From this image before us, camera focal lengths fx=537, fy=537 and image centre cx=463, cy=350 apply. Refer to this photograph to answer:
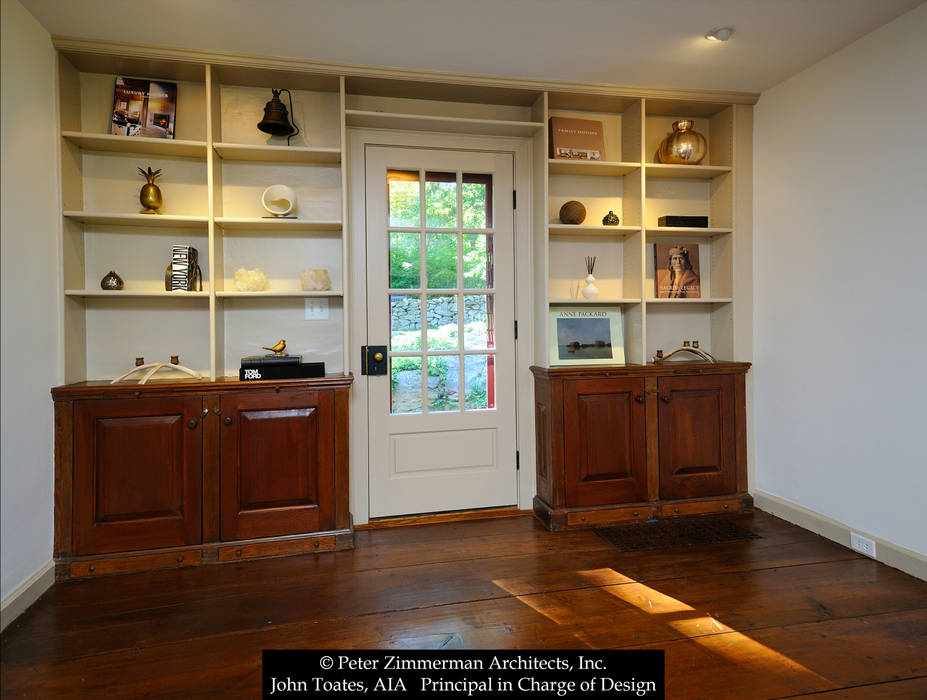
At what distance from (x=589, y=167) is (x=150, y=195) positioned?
2506 millimetres

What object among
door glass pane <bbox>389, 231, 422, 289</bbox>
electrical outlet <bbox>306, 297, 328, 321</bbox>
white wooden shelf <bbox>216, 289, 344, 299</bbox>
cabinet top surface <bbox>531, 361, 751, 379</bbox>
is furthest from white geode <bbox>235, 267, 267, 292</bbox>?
cabinet top surface <bbox>531, 361, 751, 379</bbox>

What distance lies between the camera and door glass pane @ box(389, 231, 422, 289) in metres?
3.28

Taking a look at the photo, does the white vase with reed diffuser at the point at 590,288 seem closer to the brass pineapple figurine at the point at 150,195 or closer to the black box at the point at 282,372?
the black box at the point at 282,372

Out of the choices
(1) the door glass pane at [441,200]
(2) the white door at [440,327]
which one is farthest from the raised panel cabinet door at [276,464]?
(1) the door glass pane at [441,200]

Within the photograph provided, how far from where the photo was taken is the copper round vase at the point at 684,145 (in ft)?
11.0

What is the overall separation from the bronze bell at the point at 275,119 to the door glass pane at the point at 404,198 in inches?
24.8

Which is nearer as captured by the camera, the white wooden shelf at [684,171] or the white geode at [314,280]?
the white geode at [314,280]

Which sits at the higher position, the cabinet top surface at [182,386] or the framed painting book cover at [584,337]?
the framed painting book cover at [584,337]

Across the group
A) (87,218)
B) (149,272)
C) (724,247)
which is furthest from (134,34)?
(724,247)

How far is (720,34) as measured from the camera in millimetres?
2605

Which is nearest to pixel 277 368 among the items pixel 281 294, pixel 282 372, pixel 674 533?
pixel 282 372

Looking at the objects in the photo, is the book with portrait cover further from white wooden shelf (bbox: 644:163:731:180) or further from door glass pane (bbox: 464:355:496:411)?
door glass pane (bbox: 464:355:496:411)

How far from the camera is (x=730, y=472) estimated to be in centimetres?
343

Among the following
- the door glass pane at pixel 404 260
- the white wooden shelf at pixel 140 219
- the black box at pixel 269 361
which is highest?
the white wooden shelf at pixel 140 219
